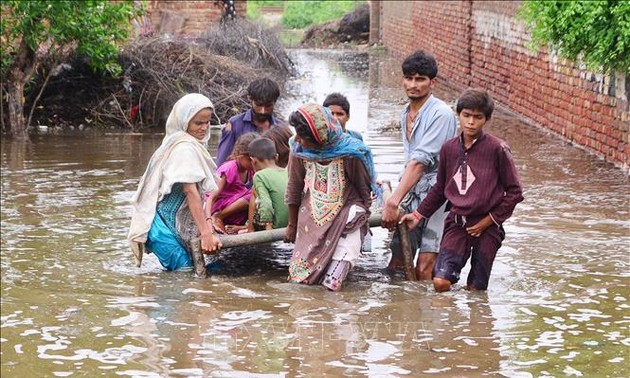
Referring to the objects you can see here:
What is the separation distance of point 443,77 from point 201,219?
16703 millimetres

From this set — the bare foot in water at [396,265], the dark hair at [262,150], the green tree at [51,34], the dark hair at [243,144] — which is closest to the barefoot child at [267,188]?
the dark hair at [262,150]

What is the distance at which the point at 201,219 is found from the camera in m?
7.72

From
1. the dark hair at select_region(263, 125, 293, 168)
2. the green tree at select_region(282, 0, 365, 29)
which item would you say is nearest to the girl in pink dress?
the dark hair at select_region(263, 125, 293, 168)

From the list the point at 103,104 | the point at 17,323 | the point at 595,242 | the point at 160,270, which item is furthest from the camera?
the point at 103,104

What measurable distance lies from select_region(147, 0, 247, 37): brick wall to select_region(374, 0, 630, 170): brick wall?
4672mm

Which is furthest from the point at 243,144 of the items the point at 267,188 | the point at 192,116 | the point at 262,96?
the point at 192,116

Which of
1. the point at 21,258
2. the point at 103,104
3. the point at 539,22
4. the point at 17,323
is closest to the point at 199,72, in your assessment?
the point at 103,104

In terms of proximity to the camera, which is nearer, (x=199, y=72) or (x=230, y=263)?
(x=230, y=263)

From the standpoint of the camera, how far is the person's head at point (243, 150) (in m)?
8.30

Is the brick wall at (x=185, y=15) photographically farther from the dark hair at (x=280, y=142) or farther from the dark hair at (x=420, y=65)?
the dark hair at (x=420, y=65)

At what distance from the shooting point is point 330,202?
24.3 ft

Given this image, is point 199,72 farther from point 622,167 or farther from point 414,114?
point 414,114

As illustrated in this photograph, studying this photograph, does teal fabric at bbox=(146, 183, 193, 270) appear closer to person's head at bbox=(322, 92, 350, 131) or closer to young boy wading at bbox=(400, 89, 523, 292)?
person's head at bbox=(322, 92, 350, 131)

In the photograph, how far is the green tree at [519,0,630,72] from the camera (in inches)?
425
